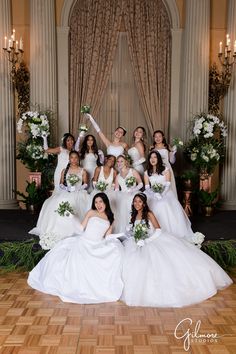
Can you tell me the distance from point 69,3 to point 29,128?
10.6ft

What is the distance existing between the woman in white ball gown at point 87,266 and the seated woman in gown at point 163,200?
119 cm

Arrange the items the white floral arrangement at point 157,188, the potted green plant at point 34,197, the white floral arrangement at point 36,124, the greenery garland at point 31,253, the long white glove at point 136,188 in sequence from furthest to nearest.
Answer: the potted green plant at point 34,197 → the white floral arrangement at point 36,124 → the long white glove at point 136,188 → the white floral arrangement at point 157,188 → the greenery garland at point 31,253

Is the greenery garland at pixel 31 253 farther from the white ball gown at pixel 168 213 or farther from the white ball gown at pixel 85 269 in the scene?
the white ball gown at pixel 85 269

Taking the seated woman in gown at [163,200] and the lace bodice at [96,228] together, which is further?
the seated woman in gown at [163,200]

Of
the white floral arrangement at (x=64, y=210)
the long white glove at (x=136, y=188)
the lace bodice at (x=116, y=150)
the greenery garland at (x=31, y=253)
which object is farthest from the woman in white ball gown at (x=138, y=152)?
the white floral arrangement at (x=64, y=210)

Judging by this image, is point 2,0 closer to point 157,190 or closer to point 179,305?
point 157,190

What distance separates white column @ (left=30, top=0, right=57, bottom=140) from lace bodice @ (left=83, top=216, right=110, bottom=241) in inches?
179

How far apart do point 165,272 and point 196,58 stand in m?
6.09

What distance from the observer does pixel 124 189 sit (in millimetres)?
7977

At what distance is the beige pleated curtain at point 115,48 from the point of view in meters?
11.2

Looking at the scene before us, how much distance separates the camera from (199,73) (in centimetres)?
1067

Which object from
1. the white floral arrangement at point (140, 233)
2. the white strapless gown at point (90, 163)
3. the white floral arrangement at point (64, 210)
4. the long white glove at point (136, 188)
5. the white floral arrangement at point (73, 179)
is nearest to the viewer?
the white floral arrangement at point (140, 233)

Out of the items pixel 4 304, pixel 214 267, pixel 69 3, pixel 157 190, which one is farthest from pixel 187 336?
pixel 69 3

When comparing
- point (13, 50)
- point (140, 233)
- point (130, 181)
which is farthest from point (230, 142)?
point (140, 233)
